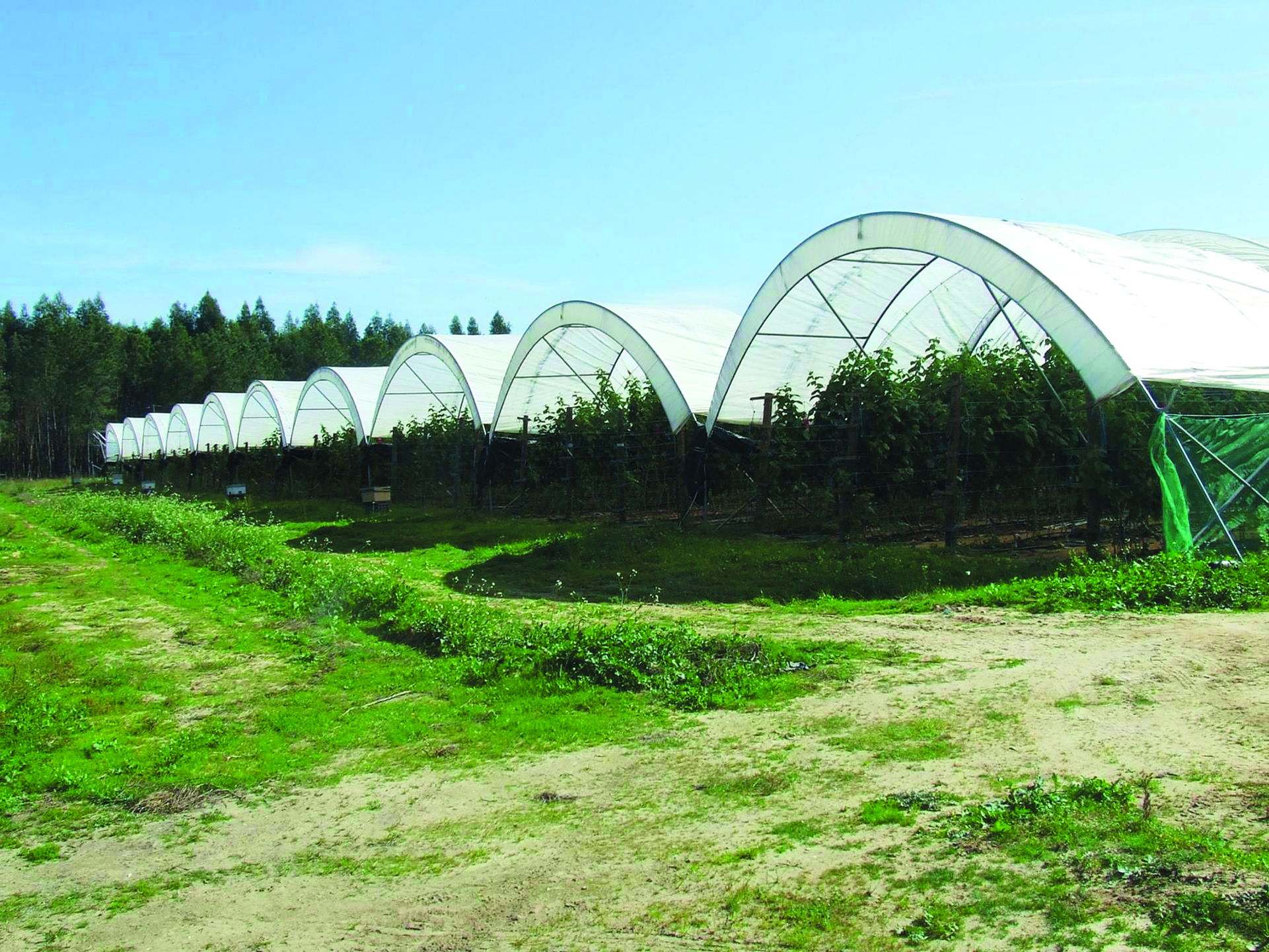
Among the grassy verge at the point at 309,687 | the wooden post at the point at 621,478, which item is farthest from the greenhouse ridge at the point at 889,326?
the grassy verge at the point at 309,687

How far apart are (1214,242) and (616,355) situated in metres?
12.0

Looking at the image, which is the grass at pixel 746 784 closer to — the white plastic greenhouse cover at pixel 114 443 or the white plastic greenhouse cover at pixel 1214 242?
the white plastic greenhouse cover at pixel 1214 242

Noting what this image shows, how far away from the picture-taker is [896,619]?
885 centimetres

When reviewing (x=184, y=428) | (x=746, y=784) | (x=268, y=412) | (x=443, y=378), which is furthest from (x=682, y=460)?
(x=184, y=428)

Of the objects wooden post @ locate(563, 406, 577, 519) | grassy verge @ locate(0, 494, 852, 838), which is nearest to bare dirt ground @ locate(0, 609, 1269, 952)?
grassy verge @ locate(0, 494, 852, 838)

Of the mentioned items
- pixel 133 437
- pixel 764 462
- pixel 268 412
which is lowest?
pixel 764 462

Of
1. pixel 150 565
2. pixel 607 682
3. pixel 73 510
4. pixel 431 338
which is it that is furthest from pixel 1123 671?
pixel 73 510

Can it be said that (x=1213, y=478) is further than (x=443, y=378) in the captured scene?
No

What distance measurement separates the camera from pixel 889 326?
57.8 ft

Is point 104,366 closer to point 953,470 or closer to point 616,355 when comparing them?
point 616,355

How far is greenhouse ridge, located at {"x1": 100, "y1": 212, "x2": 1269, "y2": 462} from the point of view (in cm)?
1172

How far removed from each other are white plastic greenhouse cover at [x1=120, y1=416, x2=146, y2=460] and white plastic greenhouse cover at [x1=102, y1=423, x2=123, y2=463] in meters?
0.84

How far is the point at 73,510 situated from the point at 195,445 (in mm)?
16214

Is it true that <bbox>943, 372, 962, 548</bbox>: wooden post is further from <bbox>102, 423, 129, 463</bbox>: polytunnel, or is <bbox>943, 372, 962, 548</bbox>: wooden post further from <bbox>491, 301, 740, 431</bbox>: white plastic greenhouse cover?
<bbox>102, 423, 129, 463</bbox>: polytunnel
